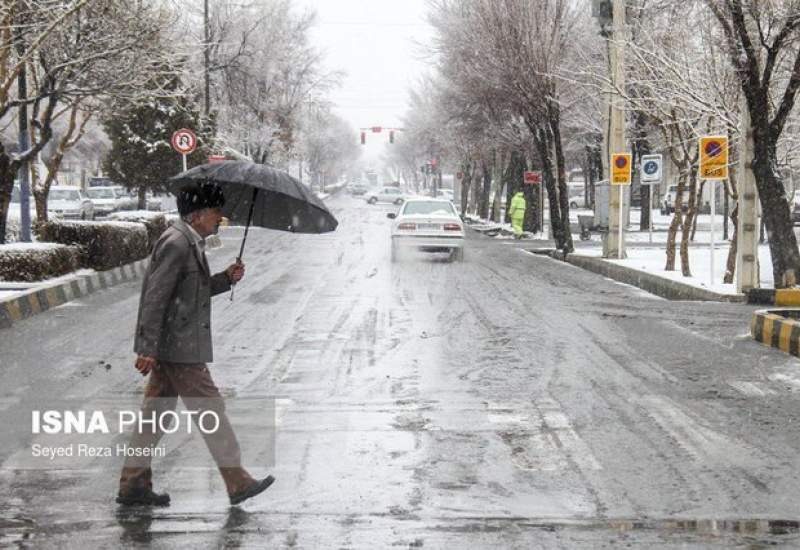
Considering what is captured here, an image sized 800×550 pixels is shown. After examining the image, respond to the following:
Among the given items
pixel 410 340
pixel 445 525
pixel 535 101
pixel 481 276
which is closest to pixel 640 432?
pixel 445 525

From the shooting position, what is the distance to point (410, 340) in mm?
13086

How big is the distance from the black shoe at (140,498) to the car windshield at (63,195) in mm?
41922

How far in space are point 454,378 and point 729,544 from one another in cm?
508

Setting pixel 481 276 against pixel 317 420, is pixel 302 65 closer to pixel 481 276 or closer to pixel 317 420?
pixel 481 276

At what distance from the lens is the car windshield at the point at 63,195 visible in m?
46.5

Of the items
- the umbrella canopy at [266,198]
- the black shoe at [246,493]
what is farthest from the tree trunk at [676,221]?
the black shoe at [246,493]

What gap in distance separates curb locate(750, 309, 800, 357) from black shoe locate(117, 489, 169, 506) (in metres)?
8.02

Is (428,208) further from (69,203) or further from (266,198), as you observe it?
(69,203)

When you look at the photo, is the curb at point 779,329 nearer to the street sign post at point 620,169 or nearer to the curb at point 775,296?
the curb at point 775,296

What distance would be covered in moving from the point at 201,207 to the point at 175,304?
1.68 ft

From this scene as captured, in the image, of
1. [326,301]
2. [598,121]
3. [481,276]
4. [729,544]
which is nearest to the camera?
[729,544]

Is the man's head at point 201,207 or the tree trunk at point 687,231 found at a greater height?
the man's head at point 201,207

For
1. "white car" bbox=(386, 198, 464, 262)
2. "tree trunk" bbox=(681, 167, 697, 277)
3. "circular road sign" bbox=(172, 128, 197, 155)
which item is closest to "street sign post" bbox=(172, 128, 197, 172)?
"circular road sign" bbox=(172, 128, 197, 155)

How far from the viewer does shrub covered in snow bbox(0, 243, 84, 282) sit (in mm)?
17688
